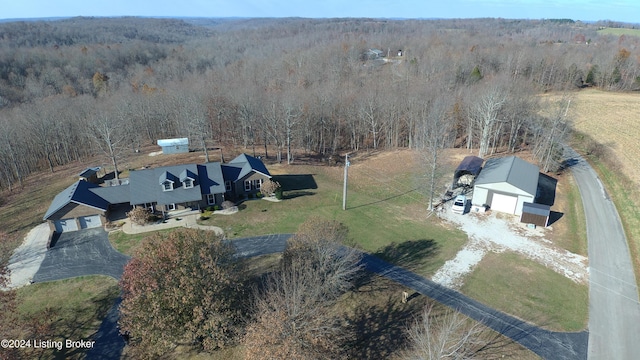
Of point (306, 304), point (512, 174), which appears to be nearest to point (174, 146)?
point (306, 304)

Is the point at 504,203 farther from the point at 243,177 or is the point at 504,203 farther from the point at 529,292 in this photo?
the point at 243,177

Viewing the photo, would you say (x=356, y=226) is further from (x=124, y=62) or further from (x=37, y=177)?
(x=124, y=62)

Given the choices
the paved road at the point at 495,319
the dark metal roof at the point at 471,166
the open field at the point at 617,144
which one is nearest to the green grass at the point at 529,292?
the paved road at the point at 495,319

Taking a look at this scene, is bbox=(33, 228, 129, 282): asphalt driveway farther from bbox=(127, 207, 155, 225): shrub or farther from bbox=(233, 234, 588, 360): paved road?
bbox=(233, 234, 588, 360): paved road

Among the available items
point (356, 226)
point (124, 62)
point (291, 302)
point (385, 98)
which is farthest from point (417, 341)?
point (124, 62)

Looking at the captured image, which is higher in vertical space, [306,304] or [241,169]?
[306,304]

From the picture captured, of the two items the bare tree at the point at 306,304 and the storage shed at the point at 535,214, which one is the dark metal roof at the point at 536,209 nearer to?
the storage shed at the point at 535,214
